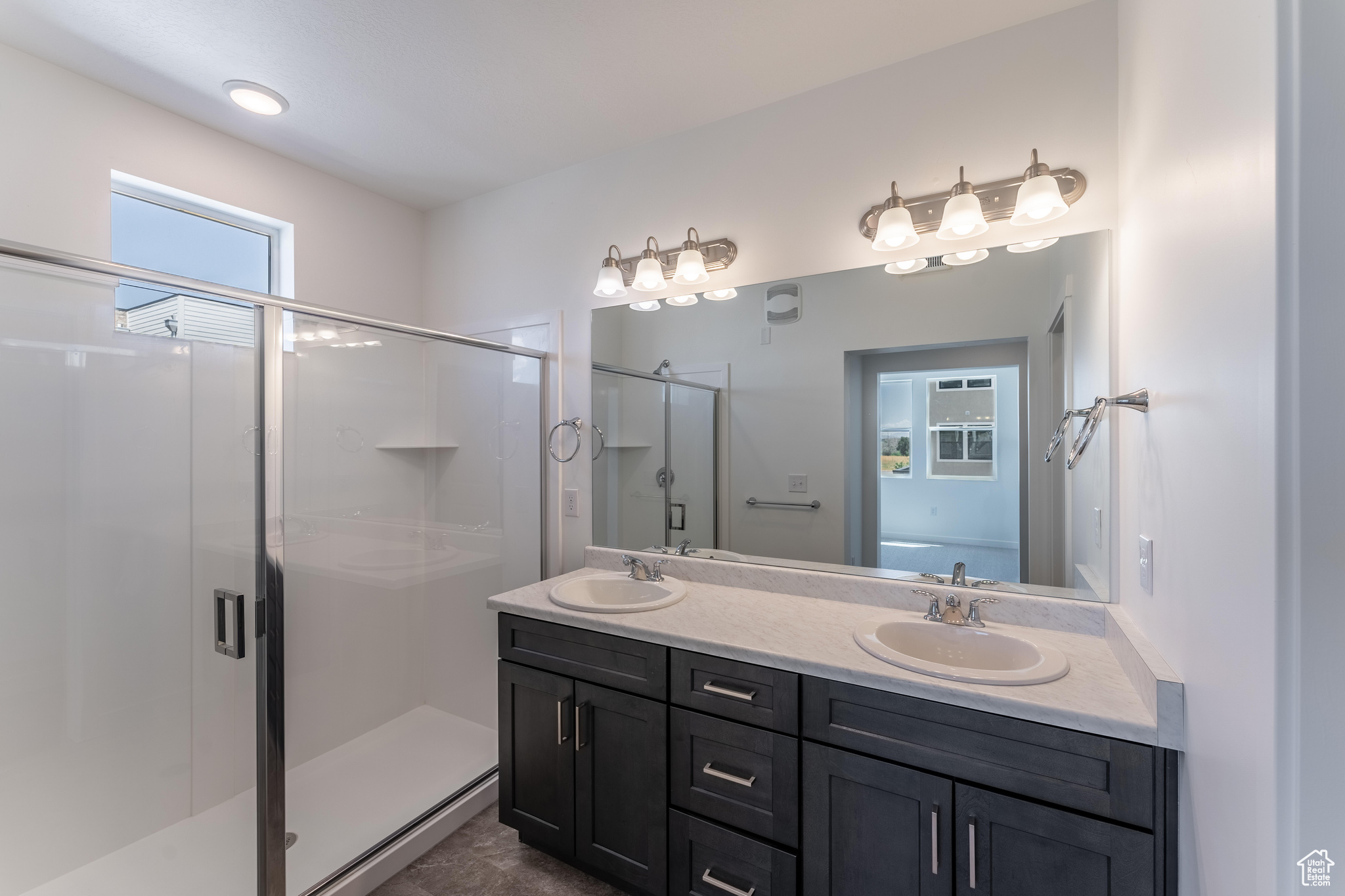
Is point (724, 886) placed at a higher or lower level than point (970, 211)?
lower

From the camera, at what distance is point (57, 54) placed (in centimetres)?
168

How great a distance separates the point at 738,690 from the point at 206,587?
160 cm

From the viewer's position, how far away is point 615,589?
2.10 m

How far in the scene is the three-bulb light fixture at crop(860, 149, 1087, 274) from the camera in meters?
1.49

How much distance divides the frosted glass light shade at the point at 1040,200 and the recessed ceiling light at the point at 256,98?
2.36 metres

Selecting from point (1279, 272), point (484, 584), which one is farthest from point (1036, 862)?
point (484, 584)

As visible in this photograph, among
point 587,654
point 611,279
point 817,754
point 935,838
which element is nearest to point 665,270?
point 611,279

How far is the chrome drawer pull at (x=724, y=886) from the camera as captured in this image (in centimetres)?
142

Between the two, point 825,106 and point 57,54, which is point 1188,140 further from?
point 57,54

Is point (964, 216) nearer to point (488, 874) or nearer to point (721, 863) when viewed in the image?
point (721, 863)

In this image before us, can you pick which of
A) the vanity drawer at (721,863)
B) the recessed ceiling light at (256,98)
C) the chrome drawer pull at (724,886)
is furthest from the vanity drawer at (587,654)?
the recessed ceiling light at (256,98)

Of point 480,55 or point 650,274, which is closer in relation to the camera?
point 480,55

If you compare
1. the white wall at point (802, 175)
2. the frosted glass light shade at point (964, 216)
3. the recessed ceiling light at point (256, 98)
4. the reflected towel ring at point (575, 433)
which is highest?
the recessed ceiling light at point (256, 98)

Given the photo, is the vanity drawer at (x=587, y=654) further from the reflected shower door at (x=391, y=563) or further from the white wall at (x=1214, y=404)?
the white wall at (x=1214, y=404)
